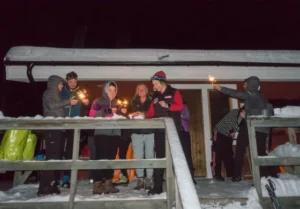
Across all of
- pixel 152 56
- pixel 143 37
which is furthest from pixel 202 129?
pixel 143 37

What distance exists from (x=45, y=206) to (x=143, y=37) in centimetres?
1178

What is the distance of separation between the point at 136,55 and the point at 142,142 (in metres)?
3.38

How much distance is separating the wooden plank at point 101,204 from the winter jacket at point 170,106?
149 centimetres

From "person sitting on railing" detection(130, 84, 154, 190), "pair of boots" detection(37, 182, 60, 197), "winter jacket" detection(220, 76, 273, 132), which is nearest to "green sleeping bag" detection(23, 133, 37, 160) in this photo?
"pair of boots" detection(37, 182, 60, 197)

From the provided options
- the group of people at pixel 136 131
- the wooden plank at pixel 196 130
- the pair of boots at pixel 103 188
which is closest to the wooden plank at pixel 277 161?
the group of people at pixel 136 131

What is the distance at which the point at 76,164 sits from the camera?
3.41m

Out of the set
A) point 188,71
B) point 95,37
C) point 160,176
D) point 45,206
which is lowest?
point 45,206

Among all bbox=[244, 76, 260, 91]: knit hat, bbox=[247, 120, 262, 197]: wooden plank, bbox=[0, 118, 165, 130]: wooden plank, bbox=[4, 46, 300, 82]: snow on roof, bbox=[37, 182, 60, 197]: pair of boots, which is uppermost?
bbox=[4, 46, 300, 82]: snow on roof

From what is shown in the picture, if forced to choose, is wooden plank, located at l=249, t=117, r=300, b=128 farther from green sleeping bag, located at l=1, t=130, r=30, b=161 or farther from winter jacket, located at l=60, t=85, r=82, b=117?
green sleeping bag, located at l=1, t=130, r=30, b=161

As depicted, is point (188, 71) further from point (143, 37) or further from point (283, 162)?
point (143, 37)

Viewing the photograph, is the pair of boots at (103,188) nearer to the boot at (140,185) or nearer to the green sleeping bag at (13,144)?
the boot at (140,185)

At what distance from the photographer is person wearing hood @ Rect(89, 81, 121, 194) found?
398 cm

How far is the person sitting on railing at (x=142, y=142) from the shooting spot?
4.27 meters

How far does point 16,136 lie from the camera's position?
4.01 m
